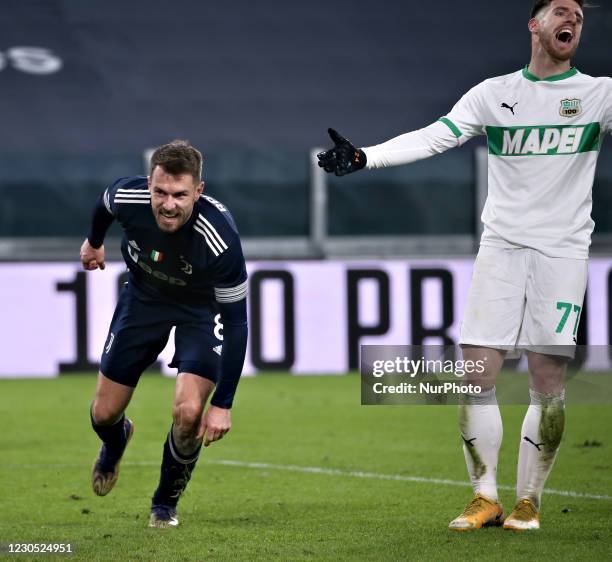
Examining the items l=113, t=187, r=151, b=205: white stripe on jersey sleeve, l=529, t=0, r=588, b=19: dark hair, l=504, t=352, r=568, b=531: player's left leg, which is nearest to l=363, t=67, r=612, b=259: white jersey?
l=529, t=0, r=588, b=19: dark hair

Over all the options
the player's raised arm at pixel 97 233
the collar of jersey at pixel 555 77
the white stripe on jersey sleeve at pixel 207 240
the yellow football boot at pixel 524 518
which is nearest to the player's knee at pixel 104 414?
the player's raised arm at pixel 97 233

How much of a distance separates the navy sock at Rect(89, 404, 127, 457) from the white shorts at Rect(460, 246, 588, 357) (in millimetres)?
1668

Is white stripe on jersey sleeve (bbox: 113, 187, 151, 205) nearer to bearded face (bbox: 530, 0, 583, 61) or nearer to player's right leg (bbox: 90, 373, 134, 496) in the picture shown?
player's right leg (bbox: 90, 373, 134, 496)

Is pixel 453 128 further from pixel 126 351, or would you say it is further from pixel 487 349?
pixel 126 351

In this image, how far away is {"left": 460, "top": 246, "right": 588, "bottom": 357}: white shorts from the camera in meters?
5.30

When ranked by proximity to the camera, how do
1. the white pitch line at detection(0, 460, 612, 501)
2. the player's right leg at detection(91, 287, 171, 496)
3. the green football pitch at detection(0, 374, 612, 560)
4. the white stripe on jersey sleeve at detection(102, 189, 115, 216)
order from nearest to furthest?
the green football pitch at detection(0, 374, 612, 560) < the white stripe on jersey sleeve at detection(102, 189, 115, 216) < the player's right leg at detection(91, 287, 171, 496) < the white pitch line at detection(0, 460, 612, 501)

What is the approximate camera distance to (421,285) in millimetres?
13359

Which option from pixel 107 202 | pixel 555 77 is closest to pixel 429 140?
pixel 555 77

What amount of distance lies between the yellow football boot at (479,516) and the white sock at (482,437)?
3cm

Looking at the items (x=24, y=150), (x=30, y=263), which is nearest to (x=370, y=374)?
(x=30, y=263)

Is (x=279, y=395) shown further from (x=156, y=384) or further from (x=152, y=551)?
(x=152, y=551)

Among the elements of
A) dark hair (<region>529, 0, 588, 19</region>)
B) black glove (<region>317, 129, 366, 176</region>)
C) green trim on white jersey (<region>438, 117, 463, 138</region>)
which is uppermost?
dark hair (<region>529, 0, 588, 19</region>)

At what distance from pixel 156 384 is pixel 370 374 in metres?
7.21

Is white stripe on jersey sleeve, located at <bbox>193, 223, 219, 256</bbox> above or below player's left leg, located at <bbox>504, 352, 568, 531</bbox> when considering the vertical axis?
above
